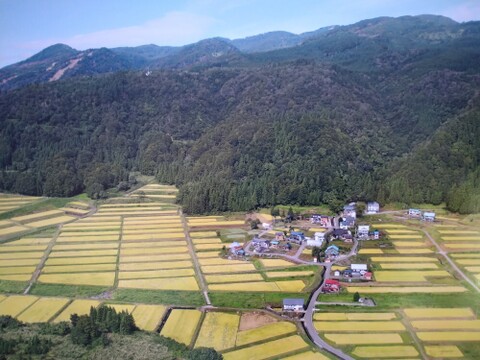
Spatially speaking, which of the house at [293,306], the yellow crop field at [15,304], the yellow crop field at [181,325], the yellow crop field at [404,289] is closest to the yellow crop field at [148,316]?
the yellow crop field at [181,325]

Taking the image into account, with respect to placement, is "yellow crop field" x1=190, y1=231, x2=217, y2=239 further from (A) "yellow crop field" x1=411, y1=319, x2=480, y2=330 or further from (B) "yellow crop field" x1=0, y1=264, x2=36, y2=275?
(A) "yellow crop field" x1=411, y1=319, x2=480, y2=330

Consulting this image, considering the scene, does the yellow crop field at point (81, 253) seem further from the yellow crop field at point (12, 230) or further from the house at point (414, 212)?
the house at point (414, 212)

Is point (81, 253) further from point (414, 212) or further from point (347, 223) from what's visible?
point (414, 212)

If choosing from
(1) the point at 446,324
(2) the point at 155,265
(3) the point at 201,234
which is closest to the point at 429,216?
(1) the point at 446,324

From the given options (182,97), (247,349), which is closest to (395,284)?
(247,349)

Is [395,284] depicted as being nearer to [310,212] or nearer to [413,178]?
[310,212]
